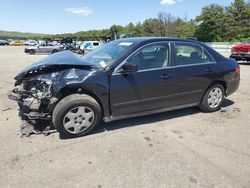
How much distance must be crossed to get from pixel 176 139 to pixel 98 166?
4.75 feet

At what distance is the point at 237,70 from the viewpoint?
17.9 feet

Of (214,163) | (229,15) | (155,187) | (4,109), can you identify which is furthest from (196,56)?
(229,15)

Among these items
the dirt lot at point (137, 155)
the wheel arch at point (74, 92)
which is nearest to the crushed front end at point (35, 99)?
the wheel arch at point (74, 92)

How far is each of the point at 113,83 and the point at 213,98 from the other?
247 centimetres

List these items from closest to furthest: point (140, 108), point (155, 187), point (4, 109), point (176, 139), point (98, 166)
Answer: point (155, 187) < point (98, 166) < point (176, 139) < point (140, 108) < point (4, 109)

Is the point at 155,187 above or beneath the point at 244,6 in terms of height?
beneath

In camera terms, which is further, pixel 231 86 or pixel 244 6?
pixel 244 6

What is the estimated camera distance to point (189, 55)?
4.80 m

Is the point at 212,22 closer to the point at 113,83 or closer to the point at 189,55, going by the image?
the point at 189,55

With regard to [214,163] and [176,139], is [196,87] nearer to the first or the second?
[176,139]

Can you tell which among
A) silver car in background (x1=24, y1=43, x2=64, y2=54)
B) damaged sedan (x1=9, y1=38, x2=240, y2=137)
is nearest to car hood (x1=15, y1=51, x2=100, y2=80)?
damaged sedan (x1=9, y1=38, x2=240, y2=137)

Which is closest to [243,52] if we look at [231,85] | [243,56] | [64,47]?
[243,56]

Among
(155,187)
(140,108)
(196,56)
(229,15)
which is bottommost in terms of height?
(155,187)

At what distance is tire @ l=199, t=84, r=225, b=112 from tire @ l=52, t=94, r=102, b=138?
239 centimetres
